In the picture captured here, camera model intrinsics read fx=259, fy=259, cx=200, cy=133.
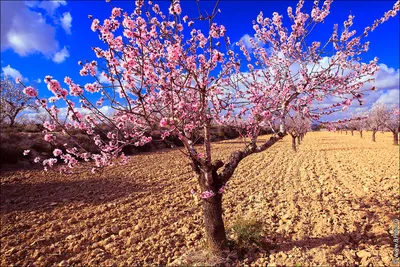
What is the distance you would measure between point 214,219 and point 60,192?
332 inches

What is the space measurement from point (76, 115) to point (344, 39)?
18.4 ft

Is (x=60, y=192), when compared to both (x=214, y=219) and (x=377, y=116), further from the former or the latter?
(x=377, y=116)

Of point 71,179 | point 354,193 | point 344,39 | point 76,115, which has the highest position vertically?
point 344,39

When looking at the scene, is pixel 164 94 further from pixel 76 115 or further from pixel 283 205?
pixel 283 205

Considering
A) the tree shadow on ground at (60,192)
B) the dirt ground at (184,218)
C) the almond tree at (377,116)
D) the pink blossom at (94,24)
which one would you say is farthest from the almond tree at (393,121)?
the pink blossom at (94,24)

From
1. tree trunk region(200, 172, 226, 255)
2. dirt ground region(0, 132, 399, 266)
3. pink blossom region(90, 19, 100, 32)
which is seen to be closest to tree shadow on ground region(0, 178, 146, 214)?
dirt ground region(0, 132, 399, 266)

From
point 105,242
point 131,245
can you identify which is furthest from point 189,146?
point 105,242

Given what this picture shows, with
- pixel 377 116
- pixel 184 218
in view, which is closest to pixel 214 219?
pixel 184 218

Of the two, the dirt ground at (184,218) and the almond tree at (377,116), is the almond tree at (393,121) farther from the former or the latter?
the dirt ground at (184,218)

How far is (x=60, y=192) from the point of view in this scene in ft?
35.4

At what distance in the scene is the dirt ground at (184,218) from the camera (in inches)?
205

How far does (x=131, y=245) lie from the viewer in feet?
19.4

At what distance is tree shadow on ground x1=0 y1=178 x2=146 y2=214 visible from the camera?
9.35 metres

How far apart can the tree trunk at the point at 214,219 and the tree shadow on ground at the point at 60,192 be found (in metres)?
5.56
